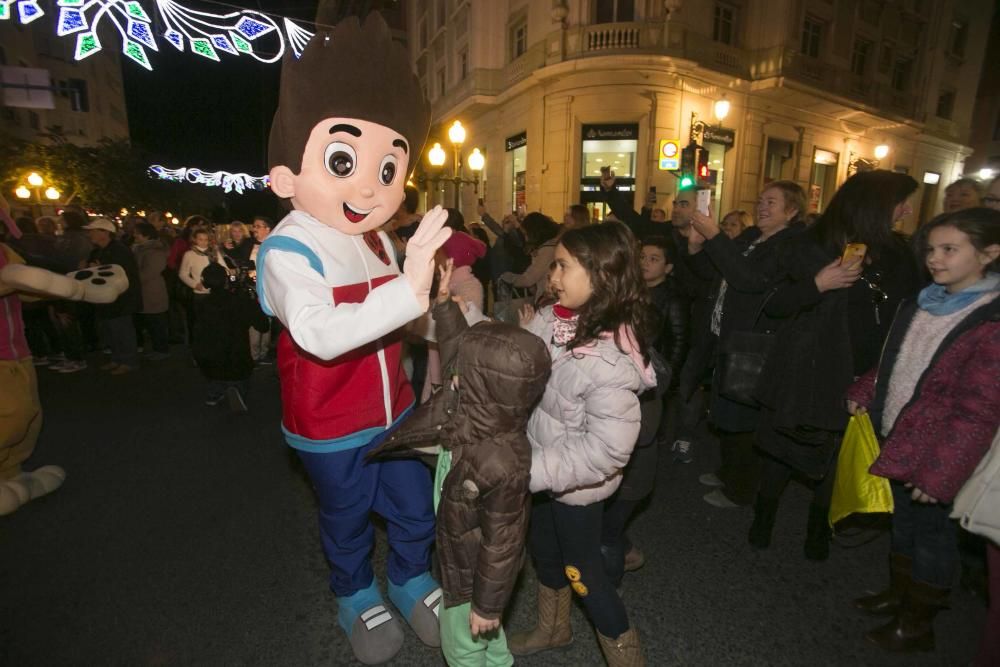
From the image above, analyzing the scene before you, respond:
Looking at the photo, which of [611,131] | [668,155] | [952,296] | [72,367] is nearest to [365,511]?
[952,296]

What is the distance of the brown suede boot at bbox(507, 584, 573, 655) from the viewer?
222 centimetres

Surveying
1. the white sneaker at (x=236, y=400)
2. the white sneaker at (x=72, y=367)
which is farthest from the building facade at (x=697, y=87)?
the white sneaker at (x=72, y=367)

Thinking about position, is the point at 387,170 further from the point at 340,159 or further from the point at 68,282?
the point at 68,282

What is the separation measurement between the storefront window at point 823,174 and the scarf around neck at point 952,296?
1724 centimetres

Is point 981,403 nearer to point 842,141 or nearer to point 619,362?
point 619,362

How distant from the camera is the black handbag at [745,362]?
2.86 meters

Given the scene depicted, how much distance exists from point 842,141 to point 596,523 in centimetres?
2144

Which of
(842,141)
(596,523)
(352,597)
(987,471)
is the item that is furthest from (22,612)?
(842,141)

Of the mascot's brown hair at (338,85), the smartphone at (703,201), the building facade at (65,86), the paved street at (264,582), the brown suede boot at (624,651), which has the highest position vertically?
the building facade at (65,86)

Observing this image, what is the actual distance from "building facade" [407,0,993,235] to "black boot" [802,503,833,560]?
28.4 ft

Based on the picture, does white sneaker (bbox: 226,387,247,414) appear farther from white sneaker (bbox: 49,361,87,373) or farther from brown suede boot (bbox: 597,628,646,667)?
brown suede boot (bbox: 597,628,646,667)

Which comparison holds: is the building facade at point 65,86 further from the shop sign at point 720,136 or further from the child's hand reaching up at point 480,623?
the child's hand reaching up at point 480,623

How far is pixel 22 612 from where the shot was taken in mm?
2445

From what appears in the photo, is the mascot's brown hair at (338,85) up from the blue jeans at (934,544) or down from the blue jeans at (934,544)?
up
